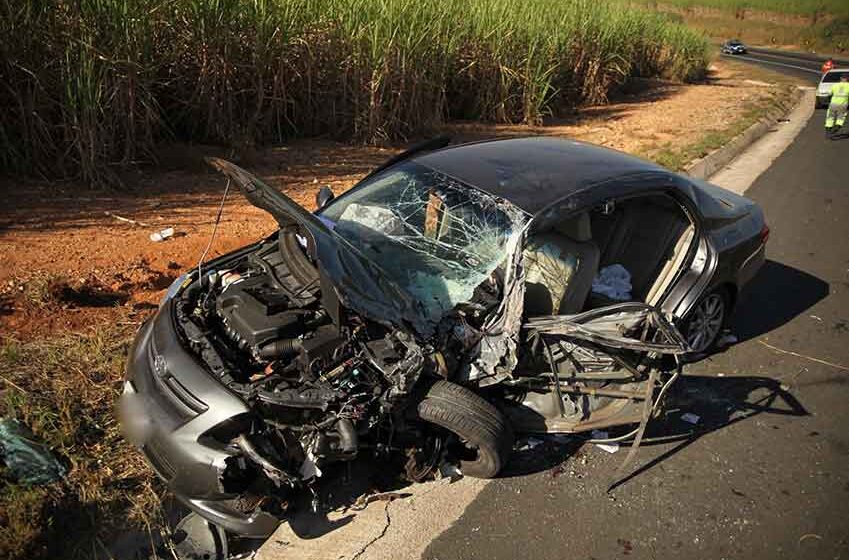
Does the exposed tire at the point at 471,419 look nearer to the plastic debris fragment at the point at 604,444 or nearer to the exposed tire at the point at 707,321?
the plastic debris fragment at the point at 604,444

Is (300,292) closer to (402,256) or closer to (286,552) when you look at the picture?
(402,256)

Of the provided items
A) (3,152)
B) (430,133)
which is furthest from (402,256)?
(430,133)

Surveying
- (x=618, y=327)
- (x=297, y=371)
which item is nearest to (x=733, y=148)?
(x=618, y=327)

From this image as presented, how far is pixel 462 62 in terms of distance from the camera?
42.5 feet

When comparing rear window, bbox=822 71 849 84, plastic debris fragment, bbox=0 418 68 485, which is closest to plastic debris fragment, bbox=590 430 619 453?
plastic debris fragment, bbox=0 418 68 485

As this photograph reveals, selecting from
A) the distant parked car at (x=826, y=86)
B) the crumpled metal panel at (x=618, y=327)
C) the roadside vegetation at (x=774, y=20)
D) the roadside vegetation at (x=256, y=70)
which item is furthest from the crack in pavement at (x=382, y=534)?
the roadside vegetation at (x=774, y=20)

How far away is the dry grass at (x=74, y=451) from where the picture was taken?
3.02 m

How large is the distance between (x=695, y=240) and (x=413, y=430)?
263 centimetres

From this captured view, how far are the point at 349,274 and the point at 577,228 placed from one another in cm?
160

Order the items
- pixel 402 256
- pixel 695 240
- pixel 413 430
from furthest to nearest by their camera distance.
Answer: pixel 695 240 < pixel 402 256 < pixel 413 430

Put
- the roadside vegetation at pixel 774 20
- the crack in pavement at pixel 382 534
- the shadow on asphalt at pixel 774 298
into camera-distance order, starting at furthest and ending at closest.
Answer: the roadside vegetation at pixel 774 20, the shadow on asphalt at pixel 774 298, the crack in pavement at pixel 382 534

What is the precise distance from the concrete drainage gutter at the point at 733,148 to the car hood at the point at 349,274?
7.91 meters

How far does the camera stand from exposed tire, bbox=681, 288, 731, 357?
4773 mm

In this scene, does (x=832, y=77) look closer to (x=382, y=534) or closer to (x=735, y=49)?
(x=382, y=534)
